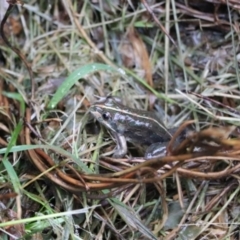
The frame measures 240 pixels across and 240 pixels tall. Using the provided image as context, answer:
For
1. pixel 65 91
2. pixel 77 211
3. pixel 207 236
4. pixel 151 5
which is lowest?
pixel 207 236

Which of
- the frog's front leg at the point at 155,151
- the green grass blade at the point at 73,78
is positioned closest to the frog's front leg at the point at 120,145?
the frog's front leg at the point at 155,151

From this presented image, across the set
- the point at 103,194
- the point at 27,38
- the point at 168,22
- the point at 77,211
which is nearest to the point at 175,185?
the point at 103,194

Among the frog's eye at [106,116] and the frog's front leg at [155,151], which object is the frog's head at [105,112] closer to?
the frog's eye at [106,116]

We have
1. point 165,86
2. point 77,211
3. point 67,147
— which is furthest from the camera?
point 165,86

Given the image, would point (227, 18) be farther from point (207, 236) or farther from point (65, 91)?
point (207, 236)

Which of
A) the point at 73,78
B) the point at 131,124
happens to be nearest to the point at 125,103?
the point at 131,124

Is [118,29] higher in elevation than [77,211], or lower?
higher
